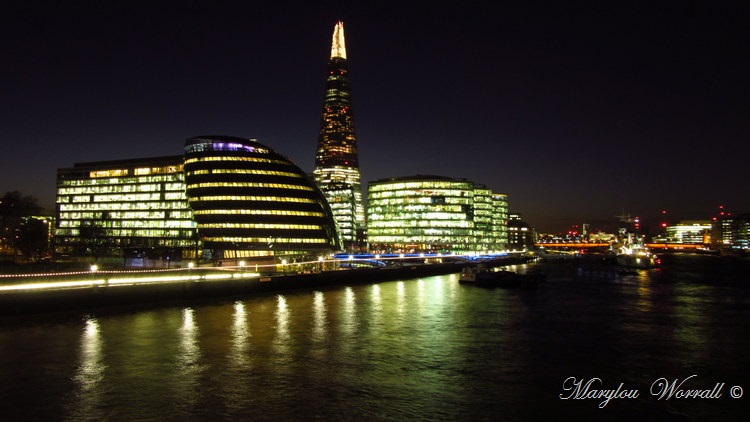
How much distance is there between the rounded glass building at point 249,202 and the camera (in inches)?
5300

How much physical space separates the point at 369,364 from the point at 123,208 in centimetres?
16063

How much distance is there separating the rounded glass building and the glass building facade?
17.3 meters

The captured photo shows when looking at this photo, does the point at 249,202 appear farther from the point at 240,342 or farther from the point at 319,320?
the point at 240,342

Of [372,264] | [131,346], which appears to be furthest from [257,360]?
[372,264]

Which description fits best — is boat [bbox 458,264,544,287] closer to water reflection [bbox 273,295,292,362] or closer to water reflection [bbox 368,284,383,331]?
water reflection [bbox 368,284,383,331]

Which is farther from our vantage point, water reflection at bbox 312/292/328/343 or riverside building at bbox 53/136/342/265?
riverside building at bbox 53/136/342/265

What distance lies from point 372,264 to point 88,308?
68.6 metres

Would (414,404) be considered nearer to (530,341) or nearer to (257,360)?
(257,360)

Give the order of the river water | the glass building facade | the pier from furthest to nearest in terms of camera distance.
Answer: the glass building facade < the pier < the river water

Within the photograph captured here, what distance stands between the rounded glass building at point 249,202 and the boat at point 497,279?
188 feet

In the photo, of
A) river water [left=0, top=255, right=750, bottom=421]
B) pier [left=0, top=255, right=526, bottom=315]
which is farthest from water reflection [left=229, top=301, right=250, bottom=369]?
pier [left=0, top=255, right=526, bottom=315]

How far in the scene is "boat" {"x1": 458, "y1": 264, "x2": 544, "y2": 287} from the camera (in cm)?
8106

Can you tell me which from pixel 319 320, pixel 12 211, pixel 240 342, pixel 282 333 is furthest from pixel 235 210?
pixel 240 342

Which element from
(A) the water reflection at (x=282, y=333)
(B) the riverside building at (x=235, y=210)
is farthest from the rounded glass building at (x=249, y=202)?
(A) the water reflection at (x=282, y=333)
